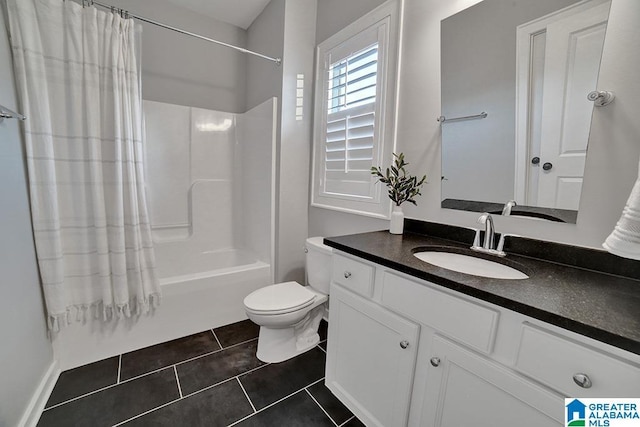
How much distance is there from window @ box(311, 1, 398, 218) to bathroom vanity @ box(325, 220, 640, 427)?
562 millimetres

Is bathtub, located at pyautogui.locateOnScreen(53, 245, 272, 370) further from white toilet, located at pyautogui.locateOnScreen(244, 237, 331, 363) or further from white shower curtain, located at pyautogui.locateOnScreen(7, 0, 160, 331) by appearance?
white toilet, located at pyautogui.locateOnScreen(244, 237, 331, 363)

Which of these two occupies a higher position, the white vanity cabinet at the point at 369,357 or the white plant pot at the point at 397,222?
the white plant pot at the point at 397,222

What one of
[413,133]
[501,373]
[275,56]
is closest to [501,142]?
[413,133]

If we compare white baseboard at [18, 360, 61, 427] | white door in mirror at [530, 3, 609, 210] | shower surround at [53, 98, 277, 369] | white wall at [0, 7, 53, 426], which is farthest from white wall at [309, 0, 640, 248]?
white baseboard at [18, 360, 61, 427]

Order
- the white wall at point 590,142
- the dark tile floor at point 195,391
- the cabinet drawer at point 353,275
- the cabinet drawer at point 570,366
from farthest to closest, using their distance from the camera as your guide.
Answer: the dark tile floor at point 195,391 < the cabinet drawer at point 353,275 < the white wall at point 590,142 < the cabinet drawer at point 570,366

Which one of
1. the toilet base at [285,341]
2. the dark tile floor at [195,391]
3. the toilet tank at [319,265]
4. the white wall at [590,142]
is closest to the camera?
the white wall at [590,142]

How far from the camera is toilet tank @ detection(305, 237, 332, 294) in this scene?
1809 millimetres

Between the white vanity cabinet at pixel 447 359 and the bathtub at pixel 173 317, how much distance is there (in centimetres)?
100

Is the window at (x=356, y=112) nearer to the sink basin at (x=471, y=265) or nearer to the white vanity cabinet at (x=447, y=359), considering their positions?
the sink basin at (x=471, y=265)

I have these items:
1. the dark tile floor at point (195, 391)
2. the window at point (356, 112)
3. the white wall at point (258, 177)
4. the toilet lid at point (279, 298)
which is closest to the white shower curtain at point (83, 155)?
the dark tile floor at point (195, 391)

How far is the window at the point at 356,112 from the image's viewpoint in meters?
1.62

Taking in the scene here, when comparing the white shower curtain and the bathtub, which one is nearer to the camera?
the white shower curtain

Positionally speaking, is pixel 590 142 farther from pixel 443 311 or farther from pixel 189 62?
pixel 189 62

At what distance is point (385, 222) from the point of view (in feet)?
5.51
